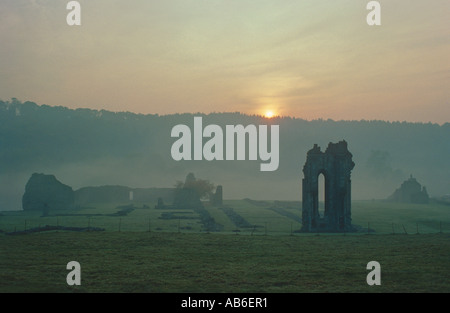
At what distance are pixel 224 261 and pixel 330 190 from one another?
1775 cm

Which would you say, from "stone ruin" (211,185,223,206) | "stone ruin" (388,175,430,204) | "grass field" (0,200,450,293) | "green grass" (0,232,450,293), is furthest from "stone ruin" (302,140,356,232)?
"stone ruin" (388,175,430,204)

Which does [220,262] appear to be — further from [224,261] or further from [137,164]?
[137,164]

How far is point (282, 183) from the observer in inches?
5709

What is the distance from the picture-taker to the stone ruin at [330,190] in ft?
124

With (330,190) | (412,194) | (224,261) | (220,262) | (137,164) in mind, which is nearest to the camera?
(220,262)

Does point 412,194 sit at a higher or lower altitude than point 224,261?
higher

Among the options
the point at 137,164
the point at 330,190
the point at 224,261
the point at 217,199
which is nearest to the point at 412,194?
the point at 217,199

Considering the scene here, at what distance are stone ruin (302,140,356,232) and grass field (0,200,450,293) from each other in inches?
91.0

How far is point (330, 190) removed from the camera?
1522 inches

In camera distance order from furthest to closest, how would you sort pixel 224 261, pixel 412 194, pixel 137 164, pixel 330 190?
pixel 137 164
pixel 412 194
pixel 330 190
pixel 224 261

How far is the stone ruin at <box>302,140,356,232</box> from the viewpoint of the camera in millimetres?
37750
